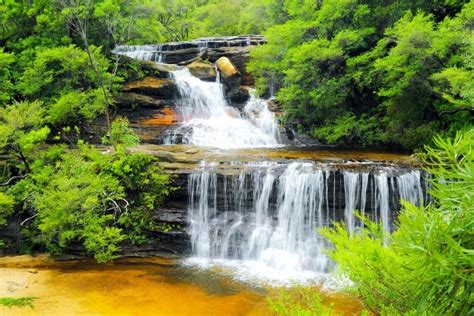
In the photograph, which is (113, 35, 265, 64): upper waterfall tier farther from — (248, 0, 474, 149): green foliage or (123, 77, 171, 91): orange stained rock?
(248, 0, 474, 149): green foliage

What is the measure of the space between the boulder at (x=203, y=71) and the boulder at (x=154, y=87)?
210 centimetres

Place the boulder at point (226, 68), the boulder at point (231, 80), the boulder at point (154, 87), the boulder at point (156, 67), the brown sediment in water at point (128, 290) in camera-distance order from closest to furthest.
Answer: the brown sediment in water at point (128, 290) → the boulder at point (154, 87) → the boulder at point (156, 67) → the boulder at point (231, 80) → the boulder at point (226, 68)

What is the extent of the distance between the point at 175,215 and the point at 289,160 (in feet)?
14.4

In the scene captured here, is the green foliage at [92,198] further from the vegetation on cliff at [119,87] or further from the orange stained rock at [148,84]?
the orange stained rock at [148,84]

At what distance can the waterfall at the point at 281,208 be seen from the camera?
12305 millimetres

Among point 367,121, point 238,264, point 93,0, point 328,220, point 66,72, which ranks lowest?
point 238,264

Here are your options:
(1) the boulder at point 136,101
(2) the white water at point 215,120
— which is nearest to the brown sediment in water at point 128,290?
(2) the white water at point 215,120

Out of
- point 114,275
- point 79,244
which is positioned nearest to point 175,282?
point 114,275

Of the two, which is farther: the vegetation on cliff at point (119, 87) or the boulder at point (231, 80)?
the boulder at point (231, 80)

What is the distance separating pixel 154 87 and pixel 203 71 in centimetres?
351

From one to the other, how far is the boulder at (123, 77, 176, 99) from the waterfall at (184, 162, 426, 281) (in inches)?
357

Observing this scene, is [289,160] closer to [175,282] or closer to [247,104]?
[175,282]

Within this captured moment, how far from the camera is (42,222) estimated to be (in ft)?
43.1

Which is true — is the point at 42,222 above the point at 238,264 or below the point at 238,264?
above
